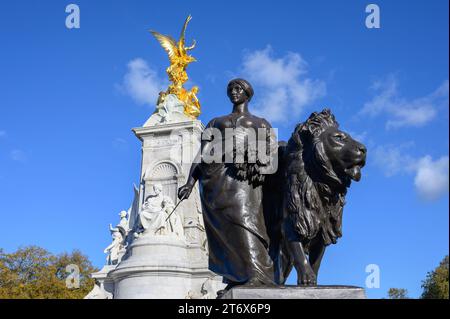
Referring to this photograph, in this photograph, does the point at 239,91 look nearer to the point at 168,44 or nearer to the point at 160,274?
the point at 160,274

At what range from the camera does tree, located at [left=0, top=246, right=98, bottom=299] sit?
107ft

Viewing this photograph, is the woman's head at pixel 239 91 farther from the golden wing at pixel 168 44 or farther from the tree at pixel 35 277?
the golden wing at pixel 168 44

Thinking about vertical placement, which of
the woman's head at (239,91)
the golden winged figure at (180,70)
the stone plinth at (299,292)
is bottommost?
the stone plinth at (299,292)

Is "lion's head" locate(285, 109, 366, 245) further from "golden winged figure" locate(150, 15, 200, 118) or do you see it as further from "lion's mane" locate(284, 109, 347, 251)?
"golden winged figure" locate(150, 15, 200, 118)

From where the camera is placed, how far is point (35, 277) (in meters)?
36.3

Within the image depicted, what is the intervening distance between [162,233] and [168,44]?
55.8ft

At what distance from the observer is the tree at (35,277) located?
32562mm

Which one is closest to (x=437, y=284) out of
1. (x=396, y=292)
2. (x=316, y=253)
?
(x=396, y=292)

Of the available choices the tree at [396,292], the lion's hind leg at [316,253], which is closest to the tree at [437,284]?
the tree at [396,292]

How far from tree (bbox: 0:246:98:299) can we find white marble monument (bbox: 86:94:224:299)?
7.38 metres

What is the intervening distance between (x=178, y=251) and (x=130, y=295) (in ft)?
8.61

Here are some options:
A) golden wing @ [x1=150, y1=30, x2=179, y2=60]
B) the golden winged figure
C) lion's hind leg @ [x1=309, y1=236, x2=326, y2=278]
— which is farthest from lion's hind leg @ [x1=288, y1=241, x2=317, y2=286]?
golden wing @ [x1=150, y1=30, x2=179, y2=60]

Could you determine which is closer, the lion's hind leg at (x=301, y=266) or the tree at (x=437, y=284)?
the lion's hind leg at (x=301, y=266)
